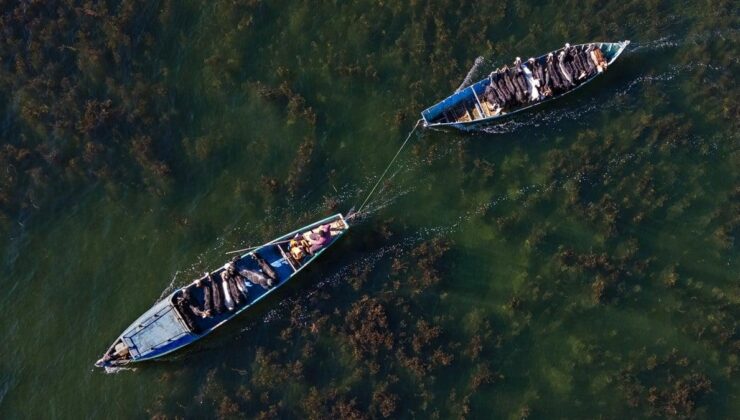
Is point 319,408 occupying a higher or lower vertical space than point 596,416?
higher

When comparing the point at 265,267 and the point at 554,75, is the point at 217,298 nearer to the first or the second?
the point at 265,267

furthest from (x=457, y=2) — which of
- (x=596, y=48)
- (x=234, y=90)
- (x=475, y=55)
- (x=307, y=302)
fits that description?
(x=307, y=302)

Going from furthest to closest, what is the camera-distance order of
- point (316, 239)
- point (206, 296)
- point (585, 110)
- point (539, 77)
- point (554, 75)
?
1. point (585, 110)
2. point (554, 75)
3. point (539, 77)
4. point (316, 239)
5. point (206, 296)

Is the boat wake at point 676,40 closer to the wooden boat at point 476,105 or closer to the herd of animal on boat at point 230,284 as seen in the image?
the wooden boat at point 476,105

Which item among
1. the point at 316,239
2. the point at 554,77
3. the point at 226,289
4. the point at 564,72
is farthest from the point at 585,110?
the point at 226,289

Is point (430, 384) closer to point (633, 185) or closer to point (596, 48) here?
point (633, 185)

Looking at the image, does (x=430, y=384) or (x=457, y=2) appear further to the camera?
(x=457, y=2)

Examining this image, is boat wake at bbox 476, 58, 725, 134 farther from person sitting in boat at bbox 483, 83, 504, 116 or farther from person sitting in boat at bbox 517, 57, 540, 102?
person sitting in boat at bbox 517, 57, 540, 102

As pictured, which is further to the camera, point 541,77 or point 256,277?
point 541,77
